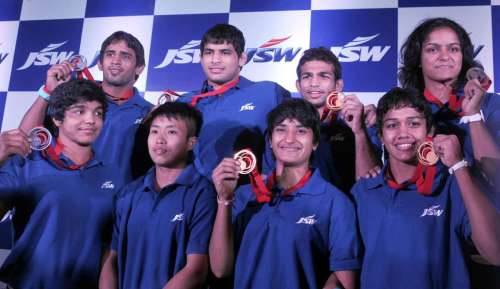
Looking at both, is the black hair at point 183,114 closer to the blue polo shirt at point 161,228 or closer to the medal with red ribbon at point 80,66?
the blue polo shirt at point 161,228

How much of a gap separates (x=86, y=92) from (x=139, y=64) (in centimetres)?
36

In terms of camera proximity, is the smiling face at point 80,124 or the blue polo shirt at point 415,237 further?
the smiling face at point 80,124

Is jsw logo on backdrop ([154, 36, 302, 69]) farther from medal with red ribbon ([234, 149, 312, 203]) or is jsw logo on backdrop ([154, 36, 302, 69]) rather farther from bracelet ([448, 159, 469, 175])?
bracelet ([448, 159, 469, 175])

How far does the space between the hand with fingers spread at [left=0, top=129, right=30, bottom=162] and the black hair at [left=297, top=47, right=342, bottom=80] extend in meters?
1.22

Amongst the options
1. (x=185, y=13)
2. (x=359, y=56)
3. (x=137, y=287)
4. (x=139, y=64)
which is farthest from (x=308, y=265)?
(x=185, y=13)

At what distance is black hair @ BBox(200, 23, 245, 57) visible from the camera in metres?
2.35

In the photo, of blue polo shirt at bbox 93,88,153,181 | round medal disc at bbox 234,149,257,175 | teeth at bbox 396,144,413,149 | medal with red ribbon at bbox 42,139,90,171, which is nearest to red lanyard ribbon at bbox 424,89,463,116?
teeth at bbox 396,144,413,149

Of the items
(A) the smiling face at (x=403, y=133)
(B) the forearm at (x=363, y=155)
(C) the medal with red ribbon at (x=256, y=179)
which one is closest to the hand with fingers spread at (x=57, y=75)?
(C) the medal with red ribbon at (x=256, y=179)

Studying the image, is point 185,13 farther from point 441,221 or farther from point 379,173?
point 441,221

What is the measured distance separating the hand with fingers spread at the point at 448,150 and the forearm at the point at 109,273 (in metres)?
1.31

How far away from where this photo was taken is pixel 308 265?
1.83m

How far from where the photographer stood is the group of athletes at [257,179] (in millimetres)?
1826

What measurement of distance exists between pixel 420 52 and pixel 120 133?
143 centimetres

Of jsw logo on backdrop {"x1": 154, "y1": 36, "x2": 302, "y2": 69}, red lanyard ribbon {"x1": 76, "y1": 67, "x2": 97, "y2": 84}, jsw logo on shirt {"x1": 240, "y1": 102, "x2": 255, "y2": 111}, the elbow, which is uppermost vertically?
jsw logo on backdrop {"x1": 154, "y1": 36, "x2": 302, "y2": 69}
